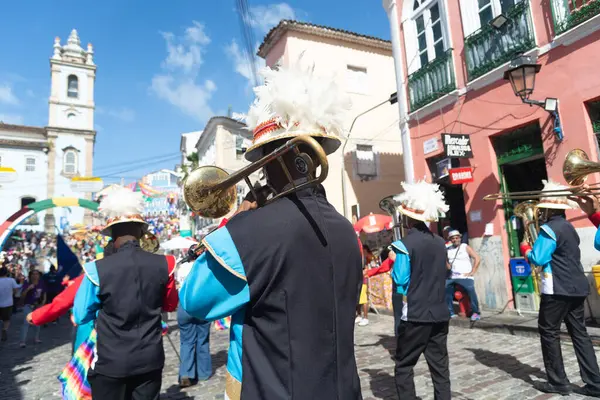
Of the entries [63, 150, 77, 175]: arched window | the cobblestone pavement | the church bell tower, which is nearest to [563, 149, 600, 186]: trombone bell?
the cobblestone pavement

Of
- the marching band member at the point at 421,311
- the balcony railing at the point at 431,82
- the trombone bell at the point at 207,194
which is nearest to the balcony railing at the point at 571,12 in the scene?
the balcony railing at the point at 431,82

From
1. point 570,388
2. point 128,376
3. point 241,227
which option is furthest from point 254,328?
point 570,388

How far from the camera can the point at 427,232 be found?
408 centimetres

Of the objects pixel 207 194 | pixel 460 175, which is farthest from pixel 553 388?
pixel 460 175

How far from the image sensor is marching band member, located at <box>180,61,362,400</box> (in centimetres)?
149

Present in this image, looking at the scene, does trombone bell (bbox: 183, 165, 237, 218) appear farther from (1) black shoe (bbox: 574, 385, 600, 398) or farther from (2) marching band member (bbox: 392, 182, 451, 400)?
(1) black shoe (bbox: 574, 385, 600, 398)

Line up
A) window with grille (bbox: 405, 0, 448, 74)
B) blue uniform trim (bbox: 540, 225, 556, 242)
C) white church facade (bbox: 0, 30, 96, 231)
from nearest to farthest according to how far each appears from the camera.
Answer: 1. blue uniform trim (bbox: 540, 225, 556, 242)
2. window with grille (bbox: 405, 0, 448, 74)
3. white church facade (bbox: 0, 30, 96, 231)

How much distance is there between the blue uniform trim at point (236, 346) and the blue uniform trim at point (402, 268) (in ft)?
8.47

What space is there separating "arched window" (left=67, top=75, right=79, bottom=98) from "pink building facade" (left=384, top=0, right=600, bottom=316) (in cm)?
4893

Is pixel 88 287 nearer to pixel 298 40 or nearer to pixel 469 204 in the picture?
pixel 469 204

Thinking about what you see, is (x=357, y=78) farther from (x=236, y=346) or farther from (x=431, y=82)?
(x=236, y=346)

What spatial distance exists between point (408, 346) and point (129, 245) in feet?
8.73

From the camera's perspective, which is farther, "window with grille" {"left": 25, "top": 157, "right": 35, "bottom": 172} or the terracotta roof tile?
"window with grille" {"left": 25, "top": 157, "right": 35, "bottom": 172}

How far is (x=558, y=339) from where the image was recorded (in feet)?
14.1
